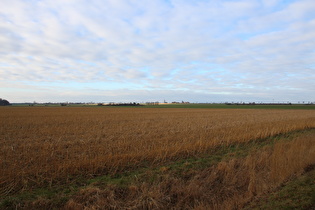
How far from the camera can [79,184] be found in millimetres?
6656

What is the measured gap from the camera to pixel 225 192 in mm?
6336

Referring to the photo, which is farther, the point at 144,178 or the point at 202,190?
the point at 144,178

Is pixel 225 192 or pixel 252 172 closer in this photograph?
pixel 225 192

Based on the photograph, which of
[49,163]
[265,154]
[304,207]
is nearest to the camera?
[304,207]

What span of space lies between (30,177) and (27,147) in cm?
522

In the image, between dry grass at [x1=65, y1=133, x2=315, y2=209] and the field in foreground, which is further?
the field in foreground

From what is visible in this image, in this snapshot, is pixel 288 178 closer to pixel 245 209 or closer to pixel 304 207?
pixel 304 207

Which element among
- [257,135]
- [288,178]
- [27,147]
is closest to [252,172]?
[288,178]

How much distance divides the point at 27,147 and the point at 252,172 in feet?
36.1

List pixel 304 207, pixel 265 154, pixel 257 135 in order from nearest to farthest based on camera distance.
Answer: pixel 304 207 < pixel 265 154 < pixel 257 135

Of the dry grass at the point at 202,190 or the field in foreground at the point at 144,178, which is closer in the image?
the dry grass at the point at 202,190

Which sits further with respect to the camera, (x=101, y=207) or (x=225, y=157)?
(x=225, y=157)

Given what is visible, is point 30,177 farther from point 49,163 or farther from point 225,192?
point 225,192

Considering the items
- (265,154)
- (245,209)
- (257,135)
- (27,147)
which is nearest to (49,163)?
(27,147)
